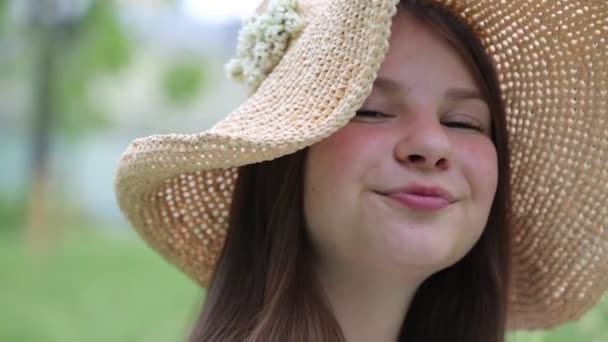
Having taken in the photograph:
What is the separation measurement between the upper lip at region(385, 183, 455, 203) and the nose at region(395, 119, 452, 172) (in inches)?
1.0

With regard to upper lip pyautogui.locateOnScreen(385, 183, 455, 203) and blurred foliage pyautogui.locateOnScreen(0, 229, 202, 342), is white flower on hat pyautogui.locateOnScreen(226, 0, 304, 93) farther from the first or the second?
blurred foliage pyautogui.locateOnScreen(0, 229, 202, 342)

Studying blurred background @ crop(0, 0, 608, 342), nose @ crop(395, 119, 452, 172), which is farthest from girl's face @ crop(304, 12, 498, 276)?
blurred background @ crop(0, 0, 608, 342)

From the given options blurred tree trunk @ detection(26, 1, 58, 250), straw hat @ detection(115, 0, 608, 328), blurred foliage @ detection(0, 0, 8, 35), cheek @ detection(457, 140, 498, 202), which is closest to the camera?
straw hat @ detection(115, 0, 608, 328)

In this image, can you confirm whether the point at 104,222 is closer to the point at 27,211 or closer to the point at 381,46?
the point at 27,211

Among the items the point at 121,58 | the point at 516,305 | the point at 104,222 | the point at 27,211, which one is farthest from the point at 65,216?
the point at 516,305

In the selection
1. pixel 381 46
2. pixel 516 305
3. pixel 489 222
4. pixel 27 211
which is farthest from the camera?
pixel 27 211

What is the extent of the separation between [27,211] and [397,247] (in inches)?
280

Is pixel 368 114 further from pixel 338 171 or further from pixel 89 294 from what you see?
pixel 89 294

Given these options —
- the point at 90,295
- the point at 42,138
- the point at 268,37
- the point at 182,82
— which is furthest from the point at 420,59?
the point at 42,138

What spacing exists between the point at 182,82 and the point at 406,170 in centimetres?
600

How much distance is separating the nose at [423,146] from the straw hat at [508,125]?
121mm

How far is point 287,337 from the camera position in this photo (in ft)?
4.53

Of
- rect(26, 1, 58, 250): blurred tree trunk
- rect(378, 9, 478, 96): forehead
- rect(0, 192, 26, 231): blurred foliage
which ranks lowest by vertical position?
rect(0, 192, 26, 231): blurred foliage

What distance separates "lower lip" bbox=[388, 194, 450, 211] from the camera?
4.39 feet
